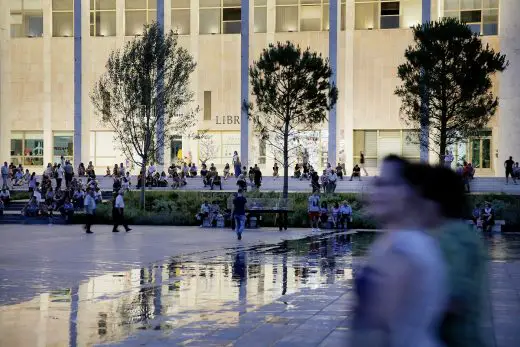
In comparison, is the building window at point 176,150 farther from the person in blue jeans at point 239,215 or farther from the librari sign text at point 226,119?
the person in blue jeans at point 239,215

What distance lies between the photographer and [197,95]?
213 ft

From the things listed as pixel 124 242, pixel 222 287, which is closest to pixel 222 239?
pixel 124 242

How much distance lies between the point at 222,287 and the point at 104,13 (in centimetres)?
5549

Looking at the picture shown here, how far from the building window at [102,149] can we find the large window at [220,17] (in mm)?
10237

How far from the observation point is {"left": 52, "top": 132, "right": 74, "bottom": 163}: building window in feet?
221

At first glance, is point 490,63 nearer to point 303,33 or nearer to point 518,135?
point 518,135

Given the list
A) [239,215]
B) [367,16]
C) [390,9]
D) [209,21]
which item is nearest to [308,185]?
[367,16]

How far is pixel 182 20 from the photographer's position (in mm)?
66500

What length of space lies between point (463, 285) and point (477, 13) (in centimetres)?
6099

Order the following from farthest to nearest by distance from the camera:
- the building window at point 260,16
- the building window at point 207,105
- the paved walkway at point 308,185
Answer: the building window at point 260,16 < the building window at point 207,105 < the paved walkway at point 308,185

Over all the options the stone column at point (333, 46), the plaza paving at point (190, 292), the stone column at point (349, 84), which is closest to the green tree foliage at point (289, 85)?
the plaza paving at point (190, 292)

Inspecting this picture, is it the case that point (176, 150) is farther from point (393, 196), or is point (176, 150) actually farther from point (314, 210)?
point (393, 196)

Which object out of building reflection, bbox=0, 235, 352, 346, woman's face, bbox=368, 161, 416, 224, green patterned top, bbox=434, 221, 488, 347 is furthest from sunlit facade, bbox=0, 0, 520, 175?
woman's face, bbox=368, 161, 416, 224

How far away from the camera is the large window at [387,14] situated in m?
Answer: 63.2
